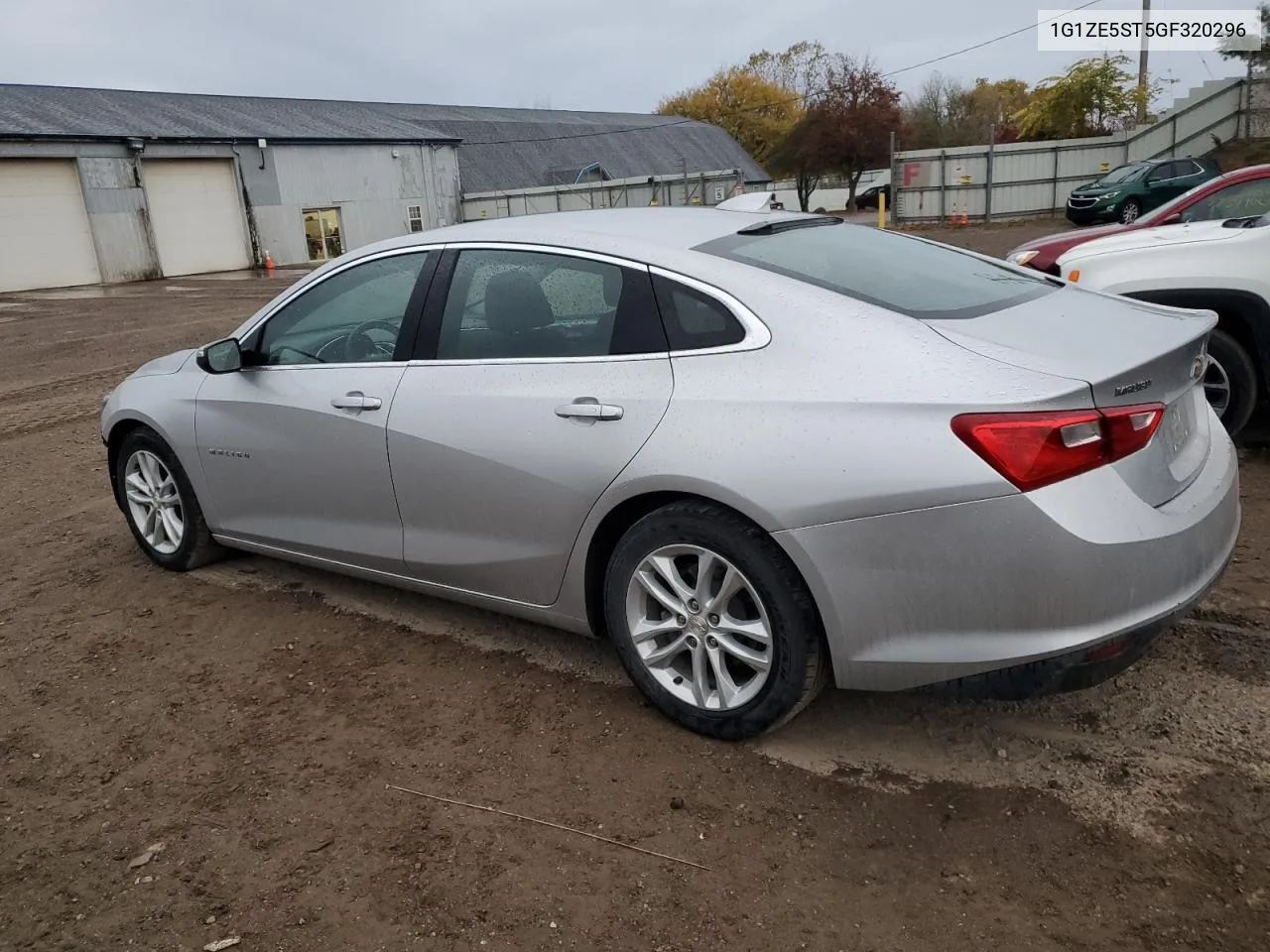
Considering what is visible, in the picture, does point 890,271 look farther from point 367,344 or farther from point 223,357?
point 223,357

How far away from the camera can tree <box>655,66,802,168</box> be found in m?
67.7

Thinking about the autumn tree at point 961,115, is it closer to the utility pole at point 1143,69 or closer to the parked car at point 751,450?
the utility pole at point 1143,69

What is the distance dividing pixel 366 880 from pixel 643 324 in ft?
5.95

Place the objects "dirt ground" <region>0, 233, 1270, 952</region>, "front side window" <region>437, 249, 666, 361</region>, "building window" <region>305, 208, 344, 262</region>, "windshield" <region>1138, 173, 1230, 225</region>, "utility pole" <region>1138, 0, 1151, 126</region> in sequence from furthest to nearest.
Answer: "utility pole" <region>1138, 0, 1151, 126</region>, "building window" <region>305, 208, 344, 262</region>, "windshield" <region>1138, 173, 1230, 225</region>, "front side window" <region>437, 249, 666, 361</region>, "dirt ground" <region>0, 233, 1270, 952</region>

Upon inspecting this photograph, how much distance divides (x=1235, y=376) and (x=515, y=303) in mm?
4144

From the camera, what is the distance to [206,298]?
21938 millimetres

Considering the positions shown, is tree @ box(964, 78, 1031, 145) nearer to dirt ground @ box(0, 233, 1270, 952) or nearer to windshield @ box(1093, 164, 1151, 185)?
windshield @ box(1093, 164, 1151, 185)

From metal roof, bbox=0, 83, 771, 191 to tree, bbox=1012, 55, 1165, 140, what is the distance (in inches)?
716

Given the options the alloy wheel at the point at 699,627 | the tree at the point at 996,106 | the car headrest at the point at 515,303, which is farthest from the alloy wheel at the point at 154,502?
the tree at the point at 996,106

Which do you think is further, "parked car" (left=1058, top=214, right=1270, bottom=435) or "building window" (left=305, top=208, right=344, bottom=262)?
"building window" (left=305, top=208, right=344, bottom=262)

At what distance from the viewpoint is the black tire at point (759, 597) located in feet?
9.30

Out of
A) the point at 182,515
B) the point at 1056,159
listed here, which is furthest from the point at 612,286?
the point at 1056,159

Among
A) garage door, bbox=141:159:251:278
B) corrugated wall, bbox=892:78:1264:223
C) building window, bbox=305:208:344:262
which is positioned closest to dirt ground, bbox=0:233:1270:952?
corrugated wall, bbox=892:78:1264:223

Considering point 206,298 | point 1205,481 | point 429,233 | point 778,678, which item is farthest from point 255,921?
point 206,298
